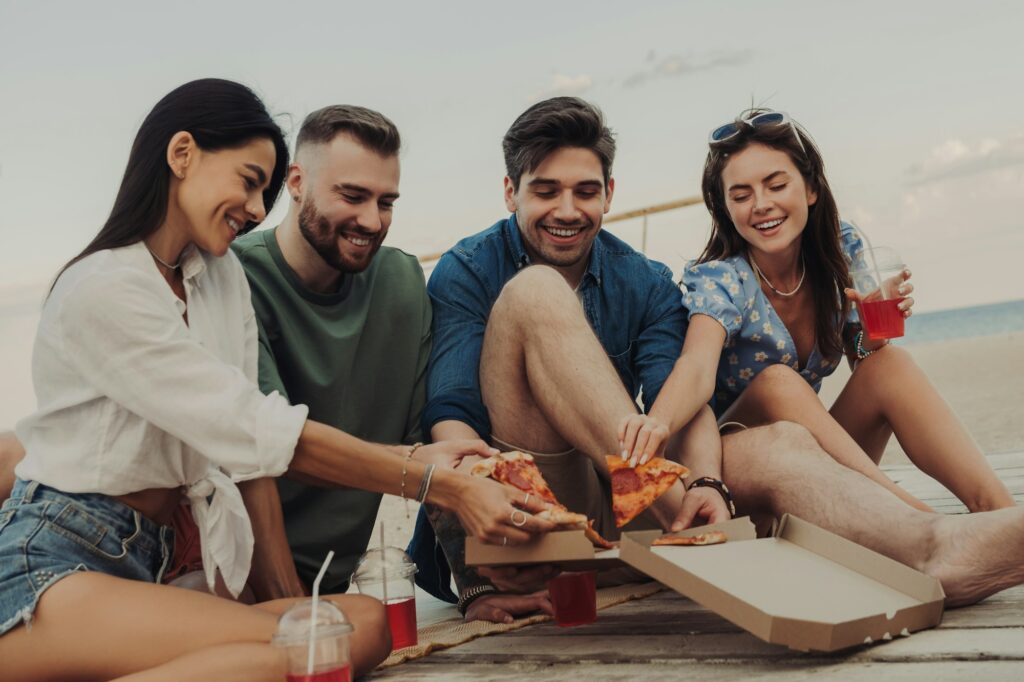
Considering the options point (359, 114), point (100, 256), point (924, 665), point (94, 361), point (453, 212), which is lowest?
point (924, 665)

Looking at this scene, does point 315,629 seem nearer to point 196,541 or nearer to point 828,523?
point 196,541

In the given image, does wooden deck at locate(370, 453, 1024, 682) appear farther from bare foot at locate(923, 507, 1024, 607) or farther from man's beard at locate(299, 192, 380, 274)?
man's beard at locate(299, 192, 380, 274)

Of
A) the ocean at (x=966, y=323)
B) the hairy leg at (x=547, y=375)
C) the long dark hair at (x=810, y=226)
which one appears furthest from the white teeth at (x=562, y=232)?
the ocean at (x=966, y=323)

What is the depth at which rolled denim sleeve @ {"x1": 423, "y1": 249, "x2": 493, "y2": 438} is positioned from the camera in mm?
2951

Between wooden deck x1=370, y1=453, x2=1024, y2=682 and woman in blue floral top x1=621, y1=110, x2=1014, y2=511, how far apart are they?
25.5 inches

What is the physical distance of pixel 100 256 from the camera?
207 centimetres

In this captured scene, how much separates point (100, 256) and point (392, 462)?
72 cm

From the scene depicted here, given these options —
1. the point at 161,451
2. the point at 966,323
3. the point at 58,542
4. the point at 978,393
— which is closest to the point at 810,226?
the point at 161,451

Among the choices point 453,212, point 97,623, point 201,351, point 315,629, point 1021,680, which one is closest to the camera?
point 1021,680

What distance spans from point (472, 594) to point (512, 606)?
0.58 ft

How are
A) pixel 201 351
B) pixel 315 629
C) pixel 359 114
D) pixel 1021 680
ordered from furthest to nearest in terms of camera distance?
pixel 359 114 < pixel 201 351 < pixel 315 629 < pixel 1021 680

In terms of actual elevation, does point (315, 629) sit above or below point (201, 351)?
below

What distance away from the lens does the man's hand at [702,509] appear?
2529 millimetres

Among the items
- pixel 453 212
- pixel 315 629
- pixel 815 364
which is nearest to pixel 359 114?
pixel 815 364
